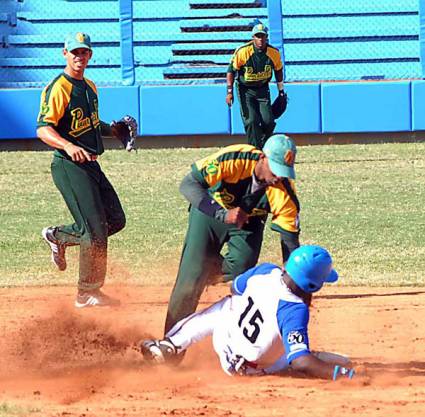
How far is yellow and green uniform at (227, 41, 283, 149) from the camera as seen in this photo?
1812cm

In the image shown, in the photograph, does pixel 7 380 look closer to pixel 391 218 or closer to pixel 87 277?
pixel 87 277

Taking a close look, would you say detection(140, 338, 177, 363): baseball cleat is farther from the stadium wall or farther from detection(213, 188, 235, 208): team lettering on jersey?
the stadium wall

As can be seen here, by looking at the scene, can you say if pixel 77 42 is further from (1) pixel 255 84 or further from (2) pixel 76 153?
(1) pixel 255 84

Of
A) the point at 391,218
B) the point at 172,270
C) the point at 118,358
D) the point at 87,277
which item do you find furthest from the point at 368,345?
the point at 391,218

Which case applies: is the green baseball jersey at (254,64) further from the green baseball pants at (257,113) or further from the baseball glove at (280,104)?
the baseball glove at (280,104)

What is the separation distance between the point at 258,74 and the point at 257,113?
655 millimetres

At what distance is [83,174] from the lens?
28.9 feet

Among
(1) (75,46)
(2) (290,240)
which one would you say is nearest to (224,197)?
(2) (290,240)

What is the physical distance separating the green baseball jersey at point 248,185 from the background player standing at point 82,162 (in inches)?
77.2

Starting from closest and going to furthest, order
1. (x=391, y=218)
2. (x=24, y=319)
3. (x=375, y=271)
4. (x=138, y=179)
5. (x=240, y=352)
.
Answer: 1. (x=240, y=352)
2. (x=24, y=319)
3. (x=375, y=271)
4. (x=391, y=218)
5. (x=138, y=179)

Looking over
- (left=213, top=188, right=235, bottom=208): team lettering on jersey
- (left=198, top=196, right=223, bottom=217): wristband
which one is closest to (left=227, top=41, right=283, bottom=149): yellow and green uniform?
(left=213, top=188, right=235, bottom=208): team lettering on jersey

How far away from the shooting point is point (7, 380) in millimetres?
6883

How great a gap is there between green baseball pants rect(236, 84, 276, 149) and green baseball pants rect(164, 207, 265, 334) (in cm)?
1118

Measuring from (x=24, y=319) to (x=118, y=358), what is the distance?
1529 mm
